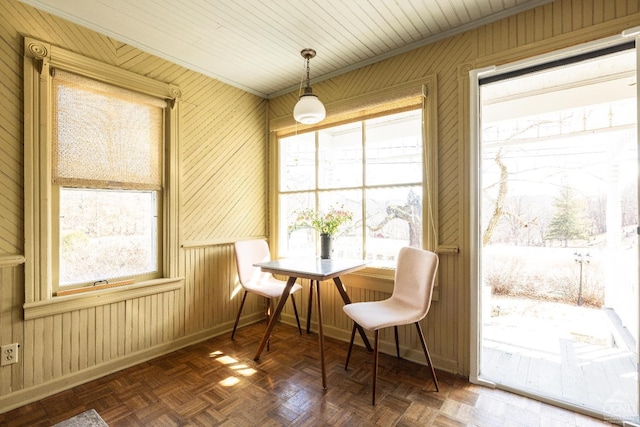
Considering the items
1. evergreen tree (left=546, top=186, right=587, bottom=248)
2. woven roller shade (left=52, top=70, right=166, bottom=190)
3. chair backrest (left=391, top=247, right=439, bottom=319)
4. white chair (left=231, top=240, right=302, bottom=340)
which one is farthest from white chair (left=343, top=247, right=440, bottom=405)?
evergreen tree (left=546, top=186, right=587, bottom=248)

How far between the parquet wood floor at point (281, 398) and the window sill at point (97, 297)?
0.56m

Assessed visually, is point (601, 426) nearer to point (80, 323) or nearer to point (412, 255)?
point (412, 255)

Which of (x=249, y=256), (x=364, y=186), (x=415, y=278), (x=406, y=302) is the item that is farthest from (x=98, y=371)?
(x=364, y=186)

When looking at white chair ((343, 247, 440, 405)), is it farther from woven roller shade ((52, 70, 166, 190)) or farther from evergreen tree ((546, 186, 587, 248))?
evergreen tree ((546, 186, 587, 248))

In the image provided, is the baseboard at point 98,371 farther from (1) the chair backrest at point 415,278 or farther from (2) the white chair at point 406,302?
(1) the chair backrest at point 415,278

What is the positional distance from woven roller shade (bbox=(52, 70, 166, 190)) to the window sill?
0.81m

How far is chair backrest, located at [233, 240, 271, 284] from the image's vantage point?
297 centimetres

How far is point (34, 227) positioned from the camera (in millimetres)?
1984

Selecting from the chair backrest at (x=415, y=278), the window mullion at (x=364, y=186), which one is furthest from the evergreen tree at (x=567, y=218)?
the window mullion at (x=364, y=186)

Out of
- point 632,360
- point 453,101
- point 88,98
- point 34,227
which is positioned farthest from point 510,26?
point 34,227

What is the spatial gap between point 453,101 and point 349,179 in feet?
3.75

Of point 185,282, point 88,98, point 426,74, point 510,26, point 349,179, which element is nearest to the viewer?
point 510,26

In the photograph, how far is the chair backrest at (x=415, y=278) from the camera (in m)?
2.10

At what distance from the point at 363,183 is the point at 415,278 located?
1041 millimetres
